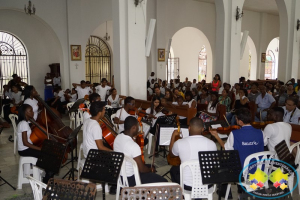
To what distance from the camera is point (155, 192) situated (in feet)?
7.70

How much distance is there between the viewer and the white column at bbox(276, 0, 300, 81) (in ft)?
38.2

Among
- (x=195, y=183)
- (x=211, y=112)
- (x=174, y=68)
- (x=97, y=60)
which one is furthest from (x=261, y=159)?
(x=174, y=68)

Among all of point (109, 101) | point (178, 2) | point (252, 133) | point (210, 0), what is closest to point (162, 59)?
point (178, 2)

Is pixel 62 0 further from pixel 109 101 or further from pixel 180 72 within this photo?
pixel 180 72

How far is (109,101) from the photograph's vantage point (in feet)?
25.2

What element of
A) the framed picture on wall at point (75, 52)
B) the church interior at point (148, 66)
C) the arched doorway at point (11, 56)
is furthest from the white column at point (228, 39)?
the arched doorway at point (11, 56)

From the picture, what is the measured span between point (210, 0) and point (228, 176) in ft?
48.6

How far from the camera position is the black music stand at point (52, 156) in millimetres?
3336

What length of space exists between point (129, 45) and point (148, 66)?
18.8ft

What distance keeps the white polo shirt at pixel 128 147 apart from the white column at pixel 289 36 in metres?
10.7

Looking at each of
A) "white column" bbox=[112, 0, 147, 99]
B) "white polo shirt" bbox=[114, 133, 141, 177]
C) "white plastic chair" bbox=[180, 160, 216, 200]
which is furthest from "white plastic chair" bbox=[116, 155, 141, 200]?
"white column" bbox=[112, 0, 147, 99]

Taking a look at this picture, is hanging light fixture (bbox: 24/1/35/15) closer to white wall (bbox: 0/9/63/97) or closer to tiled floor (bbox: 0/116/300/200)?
white wall (bbox: 0/9/63/97)

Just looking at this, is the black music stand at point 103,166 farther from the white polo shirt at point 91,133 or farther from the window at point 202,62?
the window at point 202,62

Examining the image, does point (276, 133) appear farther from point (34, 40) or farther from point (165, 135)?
point (34, 40)
